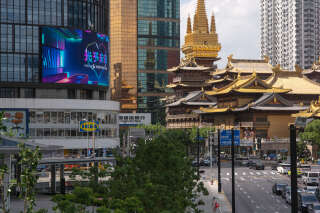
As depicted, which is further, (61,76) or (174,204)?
(61,76)

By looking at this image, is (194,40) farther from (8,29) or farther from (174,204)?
(174,204)

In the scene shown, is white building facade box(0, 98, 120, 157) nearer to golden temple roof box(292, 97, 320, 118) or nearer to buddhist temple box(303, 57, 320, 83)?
golden temple roof box(292, 97, 320, 118)

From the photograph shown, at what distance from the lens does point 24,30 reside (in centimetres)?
11156

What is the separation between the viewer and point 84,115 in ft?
379

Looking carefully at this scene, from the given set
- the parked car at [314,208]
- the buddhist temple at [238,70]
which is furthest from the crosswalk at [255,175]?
the buddhist temple at [238,70]

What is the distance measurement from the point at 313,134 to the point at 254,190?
46518mm

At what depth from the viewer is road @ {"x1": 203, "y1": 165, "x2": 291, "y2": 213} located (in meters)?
60.1

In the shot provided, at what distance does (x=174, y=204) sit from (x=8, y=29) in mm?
82999

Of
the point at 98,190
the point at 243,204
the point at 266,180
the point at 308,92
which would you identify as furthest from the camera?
the point at 308,92

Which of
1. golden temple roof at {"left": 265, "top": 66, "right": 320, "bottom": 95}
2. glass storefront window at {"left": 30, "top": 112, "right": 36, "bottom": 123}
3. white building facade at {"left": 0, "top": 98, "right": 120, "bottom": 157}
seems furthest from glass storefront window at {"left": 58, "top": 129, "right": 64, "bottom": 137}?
golden temple roof at {"left": 265, "top": 66, "right": 320, "bottom": 95}

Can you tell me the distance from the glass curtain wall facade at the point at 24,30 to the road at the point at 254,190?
34.3 m

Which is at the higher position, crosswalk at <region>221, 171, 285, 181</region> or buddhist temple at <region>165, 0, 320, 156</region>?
buddhist temple at <region>165, 0, 320, 156</region>

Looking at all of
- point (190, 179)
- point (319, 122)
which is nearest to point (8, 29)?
point (319, 122)

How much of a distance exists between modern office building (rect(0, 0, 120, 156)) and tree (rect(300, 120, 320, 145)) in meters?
37.8
